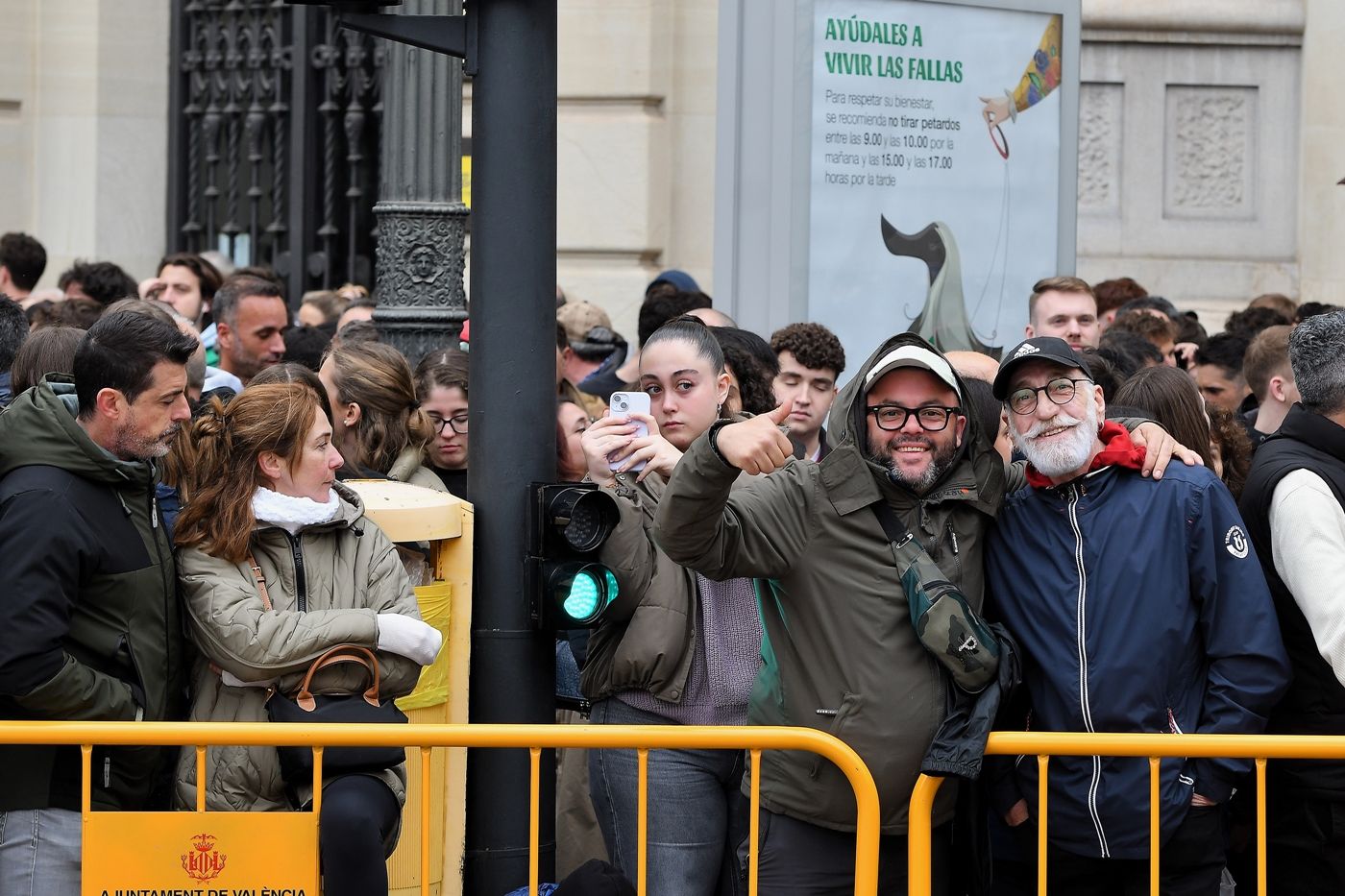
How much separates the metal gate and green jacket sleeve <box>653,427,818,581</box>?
29.9 feet

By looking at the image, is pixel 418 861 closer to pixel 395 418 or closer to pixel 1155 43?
pixel 395 418

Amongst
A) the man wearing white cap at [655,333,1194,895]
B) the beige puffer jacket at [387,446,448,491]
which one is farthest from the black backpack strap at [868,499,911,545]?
the beige puffer jacket at [387,446,448,491]

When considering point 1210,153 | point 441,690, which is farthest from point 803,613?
point 1210,153

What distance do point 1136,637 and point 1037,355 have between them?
690 millimetres

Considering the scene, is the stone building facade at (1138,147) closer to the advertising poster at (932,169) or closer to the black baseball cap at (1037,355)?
the advertising poster at (932,169)

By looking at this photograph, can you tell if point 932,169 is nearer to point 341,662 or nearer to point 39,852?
point 341,662

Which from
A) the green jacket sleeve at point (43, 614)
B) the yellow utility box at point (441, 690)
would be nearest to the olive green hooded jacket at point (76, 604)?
the green jacket sleeve at point (43, 614)

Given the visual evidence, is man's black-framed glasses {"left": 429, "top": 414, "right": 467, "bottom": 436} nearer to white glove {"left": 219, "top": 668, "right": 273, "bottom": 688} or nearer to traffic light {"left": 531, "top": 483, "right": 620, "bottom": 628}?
traffic light {"left": 531, "top": 483, "right": 620, "bottom": 628}

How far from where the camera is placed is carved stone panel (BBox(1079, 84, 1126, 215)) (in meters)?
11.8

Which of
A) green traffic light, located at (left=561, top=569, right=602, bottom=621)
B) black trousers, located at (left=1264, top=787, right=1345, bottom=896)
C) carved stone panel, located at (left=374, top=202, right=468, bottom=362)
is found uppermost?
carved stone panel, located at (left=374, top=202, right=468, bottom=362)

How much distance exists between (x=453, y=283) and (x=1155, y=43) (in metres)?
6.58

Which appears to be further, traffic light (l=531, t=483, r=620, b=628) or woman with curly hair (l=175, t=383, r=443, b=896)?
traffic light (l=531, t=483, r=620, b=628)

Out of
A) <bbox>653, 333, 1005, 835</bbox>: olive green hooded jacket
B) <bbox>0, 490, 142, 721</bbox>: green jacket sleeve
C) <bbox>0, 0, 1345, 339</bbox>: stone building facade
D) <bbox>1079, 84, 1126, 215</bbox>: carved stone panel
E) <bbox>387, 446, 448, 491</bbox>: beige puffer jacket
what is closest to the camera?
<bbox>0, 490, 142, 721</bbox>: green jacket sleeve

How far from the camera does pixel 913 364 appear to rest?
410cm
